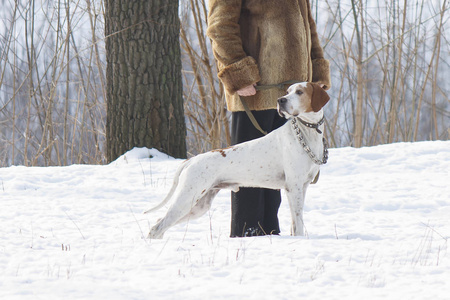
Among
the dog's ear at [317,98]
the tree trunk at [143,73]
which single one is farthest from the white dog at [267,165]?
the tree trunk at [143,73]

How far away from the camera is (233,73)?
347cm

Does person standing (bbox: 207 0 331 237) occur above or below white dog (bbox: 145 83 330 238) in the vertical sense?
above

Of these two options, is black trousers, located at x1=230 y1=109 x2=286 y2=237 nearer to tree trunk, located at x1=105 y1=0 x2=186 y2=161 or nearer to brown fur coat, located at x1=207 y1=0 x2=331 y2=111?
brown fur coat, located at x1=207 y1=0 x2=331 y2=111

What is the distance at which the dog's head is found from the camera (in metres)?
3.22

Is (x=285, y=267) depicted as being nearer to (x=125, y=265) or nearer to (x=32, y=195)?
(x=125, y=265)

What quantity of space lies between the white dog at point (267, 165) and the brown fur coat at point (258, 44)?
29 centimetres

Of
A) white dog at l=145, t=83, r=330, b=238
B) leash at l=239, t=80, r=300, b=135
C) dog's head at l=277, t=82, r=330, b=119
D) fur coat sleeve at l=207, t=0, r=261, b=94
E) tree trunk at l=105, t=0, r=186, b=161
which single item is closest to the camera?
dog's head at l=277, t=82, r=330, b=119

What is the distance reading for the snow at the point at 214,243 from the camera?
2410mm

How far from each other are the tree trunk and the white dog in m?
2.87

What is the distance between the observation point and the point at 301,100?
3.24 m

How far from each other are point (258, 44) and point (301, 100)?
0.55 m

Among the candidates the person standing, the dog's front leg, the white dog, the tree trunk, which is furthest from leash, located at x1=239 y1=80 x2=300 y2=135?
the tree trunk

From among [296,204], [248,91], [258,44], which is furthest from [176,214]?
[258,44]

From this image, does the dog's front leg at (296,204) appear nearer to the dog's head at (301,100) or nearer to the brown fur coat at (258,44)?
the dog's head at (301,100)
